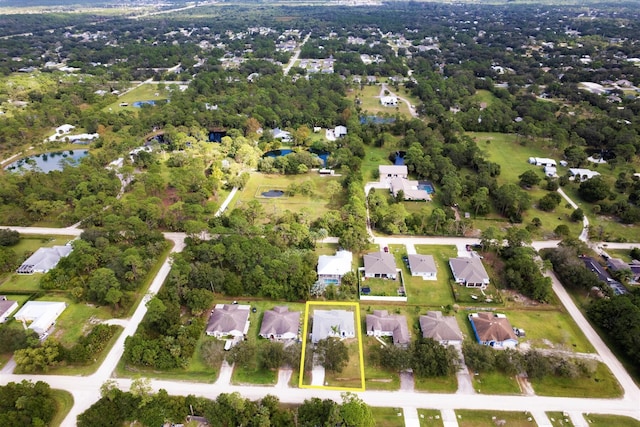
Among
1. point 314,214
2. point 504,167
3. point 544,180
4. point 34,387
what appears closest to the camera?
point 34,387

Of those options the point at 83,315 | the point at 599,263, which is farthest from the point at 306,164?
the point at 599,263

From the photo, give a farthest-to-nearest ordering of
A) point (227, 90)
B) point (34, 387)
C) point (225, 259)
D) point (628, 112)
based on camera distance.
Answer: point (227, 90)
point (628, 112)
point (225, 259)
point (34, 387)

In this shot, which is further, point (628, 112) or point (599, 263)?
point (628, 112)

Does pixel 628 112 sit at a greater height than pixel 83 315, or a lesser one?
greater

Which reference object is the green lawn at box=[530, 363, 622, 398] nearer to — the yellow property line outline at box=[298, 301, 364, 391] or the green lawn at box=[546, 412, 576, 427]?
the green lawn at box=[546, 412, 576, 427]

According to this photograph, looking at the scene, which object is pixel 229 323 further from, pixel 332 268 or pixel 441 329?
pixel 441 329

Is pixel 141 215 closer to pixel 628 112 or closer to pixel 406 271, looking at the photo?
pixel 406 271

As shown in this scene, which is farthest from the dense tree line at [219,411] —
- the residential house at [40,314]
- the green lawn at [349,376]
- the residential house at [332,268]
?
the residential house at [332,268]

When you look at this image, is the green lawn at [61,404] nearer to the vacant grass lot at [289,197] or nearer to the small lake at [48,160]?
the vacant grass lot at [289,197]
